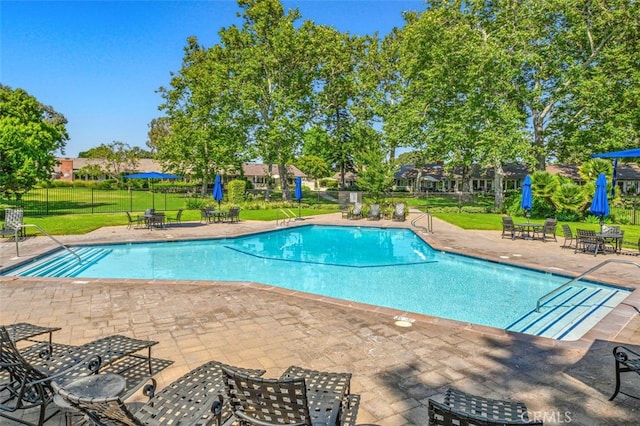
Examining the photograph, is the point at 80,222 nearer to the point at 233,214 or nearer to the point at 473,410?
the point at 233,214

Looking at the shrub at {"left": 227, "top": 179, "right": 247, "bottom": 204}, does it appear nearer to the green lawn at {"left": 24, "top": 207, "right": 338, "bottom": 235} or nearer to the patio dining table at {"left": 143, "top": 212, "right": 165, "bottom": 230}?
the green lawn at {"left": 24, "top": 207, "right": 338, "bottom": 235}

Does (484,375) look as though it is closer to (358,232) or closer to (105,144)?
(358,232)

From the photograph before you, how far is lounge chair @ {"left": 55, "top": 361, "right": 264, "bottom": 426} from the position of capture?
2229 millimetres

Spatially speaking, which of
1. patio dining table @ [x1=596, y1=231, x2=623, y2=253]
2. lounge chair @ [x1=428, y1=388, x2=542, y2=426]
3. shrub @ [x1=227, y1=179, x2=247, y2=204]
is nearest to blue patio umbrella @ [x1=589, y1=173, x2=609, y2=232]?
patio dining table @ [x1=596, y1=231, x2=623, y2=253]

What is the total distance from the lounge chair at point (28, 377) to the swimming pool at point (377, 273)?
6.03m

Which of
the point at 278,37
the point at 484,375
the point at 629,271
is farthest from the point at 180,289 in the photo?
the point at 278,37

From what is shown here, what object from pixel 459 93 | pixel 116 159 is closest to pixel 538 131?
pixel 459 93

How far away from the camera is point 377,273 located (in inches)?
444

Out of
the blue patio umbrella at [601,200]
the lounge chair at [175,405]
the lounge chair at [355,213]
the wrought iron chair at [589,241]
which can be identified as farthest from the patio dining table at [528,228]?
the lounge chair at [175,405]

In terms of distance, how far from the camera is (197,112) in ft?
107

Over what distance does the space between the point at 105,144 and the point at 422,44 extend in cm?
4638

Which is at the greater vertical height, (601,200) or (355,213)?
(601,200)

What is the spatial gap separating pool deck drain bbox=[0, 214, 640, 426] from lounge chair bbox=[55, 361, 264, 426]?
1.22m

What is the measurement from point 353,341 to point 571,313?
17.0ft
